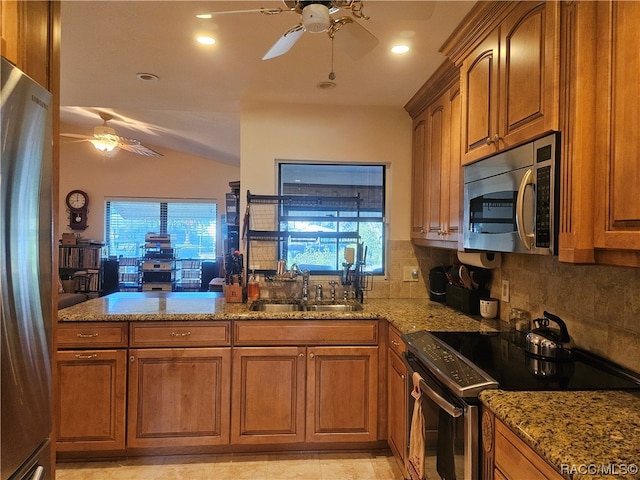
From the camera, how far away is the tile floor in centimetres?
224

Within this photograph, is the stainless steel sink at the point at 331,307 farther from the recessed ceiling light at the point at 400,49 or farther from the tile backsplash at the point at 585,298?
the recessed ceiling light at the point at 400,49

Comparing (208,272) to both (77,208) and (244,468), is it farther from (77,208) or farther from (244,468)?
(244,468)

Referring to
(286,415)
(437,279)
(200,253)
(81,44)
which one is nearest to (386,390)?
(286,415)

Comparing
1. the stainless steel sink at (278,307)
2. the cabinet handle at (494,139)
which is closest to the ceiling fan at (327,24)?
the cabinet handle at (494,139)

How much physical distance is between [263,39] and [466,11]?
1.00 meters

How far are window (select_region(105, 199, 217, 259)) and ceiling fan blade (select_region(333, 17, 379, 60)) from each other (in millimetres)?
6967

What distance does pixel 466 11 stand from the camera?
1.77 meters

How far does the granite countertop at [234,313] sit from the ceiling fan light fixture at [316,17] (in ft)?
4.86

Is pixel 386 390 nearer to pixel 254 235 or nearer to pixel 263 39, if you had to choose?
pixel 254 235

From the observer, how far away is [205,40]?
205 centimetres

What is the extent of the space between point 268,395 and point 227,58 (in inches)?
79.7

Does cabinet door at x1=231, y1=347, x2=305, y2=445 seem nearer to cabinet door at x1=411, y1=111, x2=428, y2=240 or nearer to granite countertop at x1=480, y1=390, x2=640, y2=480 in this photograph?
cabinet door at x1=411, y1=111, x2=428, y2=240

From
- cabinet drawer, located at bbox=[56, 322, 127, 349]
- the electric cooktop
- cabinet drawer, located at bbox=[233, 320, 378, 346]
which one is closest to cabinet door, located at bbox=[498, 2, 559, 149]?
the electric cooktop

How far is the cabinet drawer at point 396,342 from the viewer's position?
84.6 inches
